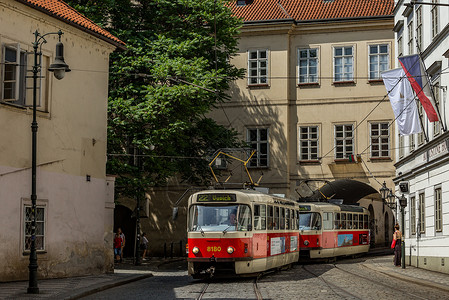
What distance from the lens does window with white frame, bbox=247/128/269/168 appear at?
1757 inches

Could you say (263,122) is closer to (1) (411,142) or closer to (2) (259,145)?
(2) (259,145)

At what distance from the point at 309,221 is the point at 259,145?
10034 mm

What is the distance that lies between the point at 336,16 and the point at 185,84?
1424 cm

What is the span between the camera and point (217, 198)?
23.5m

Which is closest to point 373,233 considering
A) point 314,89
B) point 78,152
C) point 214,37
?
point 314,89

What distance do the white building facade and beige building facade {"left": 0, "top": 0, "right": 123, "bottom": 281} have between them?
10848mm

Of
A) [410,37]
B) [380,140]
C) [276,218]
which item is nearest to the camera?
[276,218]

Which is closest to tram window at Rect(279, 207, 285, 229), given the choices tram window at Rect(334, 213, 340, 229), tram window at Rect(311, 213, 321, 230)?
tram window at Rect(311, 213, 321, 230)

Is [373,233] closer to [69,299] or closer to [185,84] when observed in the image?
[185,84]

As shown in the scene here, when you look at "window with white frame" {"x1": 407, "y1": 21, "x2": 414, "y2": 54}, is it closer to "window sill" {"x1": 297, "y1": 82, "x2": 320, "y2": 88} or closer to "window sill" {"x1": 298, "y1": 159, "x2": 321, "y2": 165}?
"window sill" {"x1": 297, "y1": 82, "x2": 320, "y2": 88}

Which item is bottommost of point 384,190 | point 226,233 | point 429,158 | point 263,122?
point 226,233

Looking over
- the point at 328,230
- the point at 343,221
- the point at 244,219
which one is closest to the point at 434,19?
the point at 244,219

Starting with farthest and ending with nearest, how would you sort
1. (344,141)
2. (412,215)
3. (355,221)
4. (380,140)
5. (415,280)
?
(344,141) → (380,140) → (355,221) → (412,215) → (415,280)

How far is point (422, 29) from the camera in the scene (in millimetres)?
30656
